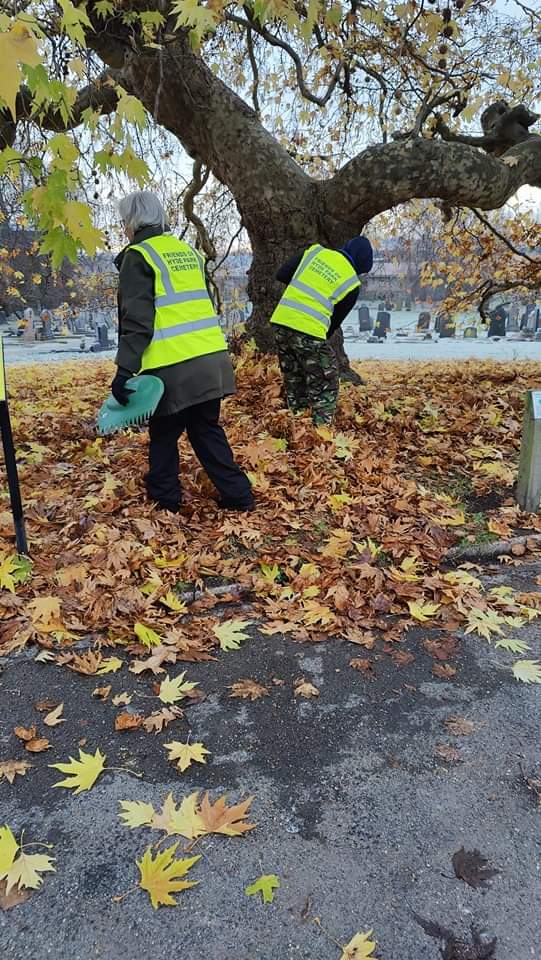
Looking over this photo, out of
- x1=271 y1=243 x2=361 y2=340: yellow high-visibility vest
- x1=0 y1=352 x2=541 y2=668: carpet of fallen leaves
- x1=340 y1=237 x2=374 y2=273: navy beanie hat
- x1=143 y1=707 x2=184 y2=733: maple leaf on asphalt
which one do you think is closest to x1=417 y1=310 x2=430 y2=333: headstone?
x1=0 y1=352 x2=541 y2=668: carpet of fallen leaves

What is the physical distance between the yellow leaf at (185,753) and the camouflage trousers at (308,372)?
374cm

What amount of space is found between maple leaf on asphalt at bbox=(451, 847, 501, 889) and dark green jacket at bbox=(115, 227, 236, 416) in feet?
8.71

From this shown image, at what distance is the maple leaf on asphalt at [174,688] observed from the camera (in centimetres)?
250

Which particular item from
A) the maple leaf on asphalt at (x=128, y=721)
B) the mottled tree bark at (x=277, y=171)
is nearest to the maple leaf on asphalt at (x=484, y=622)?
the maple leaf on asphalt at (x=128, y=721)

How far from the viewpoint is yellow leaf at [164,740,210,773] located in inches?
85.0

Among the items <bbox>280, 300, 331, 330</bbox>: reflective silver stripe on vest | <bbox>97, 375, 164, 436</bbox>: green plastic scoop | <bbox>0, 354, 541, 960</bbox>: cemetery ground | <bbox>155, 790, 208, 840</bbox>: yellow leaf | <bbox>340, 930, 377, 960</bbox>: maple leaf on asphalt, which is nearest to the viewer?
<bbox>340, 930, 377, 960</bbox>: maple leaf on asphalt

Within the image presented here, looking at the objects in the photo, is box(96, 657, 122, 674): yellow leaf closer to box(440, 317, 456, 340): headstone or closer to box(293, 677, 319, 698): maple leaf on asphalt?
box(293, 677, 319, 698): maple leaf on asphalt

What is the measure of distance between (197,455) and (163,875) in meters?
2.66

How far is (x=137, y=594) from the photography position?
3.17 metres

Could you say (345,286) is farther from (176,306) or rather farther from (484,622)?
(484,622)

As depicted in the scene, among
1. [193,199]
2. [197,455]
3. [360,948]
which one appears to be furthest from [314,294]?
[193,199]

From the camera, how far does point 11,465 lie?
11.1 feet

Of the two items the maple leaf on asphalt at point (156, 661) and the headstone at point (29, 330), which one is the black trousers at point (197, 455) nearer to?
the maple leaf on asphalt at point (156, 661)

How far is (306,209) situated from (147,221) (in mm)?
3970
